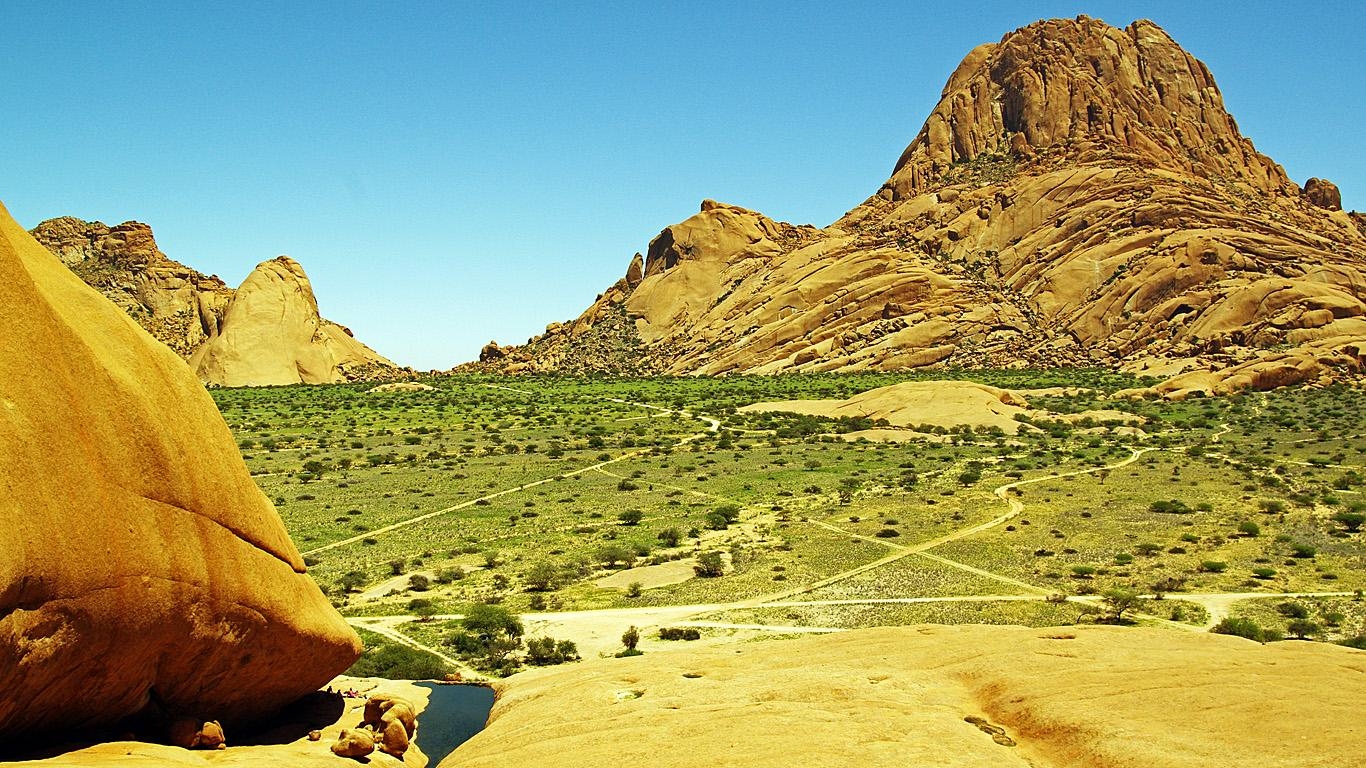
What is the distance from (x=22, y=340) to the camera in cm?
1170

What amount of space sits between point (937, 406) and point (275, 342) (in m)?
105

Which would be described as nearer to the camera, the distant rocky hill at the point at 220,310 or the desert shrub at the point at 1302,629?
the desert shrub at the point at 1302,629

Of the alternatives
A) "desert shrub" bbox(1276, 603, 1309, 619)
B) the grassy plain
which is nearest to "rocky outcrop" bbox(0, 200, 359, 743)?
the grassy plain

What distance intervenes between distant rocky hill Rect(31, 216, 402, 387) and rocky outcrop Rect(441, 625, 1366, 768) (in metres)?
135

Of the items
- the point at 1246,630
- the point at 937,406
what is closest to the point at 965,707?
the point at 1246,630

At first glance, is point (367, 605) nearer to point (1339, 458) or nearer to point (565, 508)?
point (565, 508)

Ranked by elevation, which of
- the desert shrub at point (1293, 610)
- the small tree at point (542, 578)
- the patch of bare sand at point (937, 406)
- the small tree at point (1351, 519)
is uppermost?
the patch of bare sand at point (937, 406)

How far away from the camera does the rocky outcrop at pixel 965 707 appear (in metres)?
12.3

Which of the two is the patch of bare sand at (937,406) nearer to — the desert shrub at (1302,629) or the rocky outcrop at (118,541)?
the desert shrub at (1302,629)

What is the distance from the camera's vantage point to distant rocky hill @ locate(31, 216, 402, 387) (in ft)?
A: 460

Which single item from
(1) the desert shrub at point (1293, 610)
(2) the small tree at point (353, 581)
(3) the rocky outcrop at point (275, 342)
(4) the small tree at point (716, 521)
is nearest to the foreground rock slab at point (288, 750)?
(2) the small tree at point (353, 581)

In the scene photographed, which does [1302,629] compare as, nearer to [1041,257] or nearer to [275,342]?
[1041,257]

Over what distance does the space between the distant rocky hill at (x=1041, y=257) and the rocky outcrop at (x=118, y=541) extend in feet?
346

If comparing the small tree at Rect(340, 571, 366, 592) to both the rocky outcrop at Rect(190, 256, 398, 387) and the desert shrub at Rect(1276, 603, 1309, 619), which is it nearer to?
the desert shrub at Rect(1276, 603, 1309, 619)
